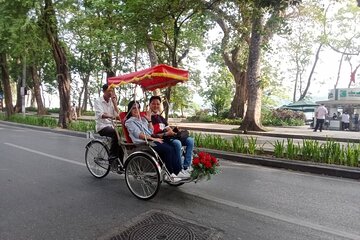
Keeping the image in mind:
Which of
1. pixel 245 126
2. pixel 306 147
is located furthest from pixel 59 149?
pixel 245 126

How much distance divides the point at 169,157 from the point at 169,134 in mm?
568

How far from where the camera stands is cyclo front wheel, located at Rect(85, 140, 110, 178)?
22.0ft

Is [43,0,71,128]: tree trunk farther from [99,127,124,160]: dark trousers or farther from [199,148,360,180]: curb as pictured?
[99,127,124,160]: dark trousers

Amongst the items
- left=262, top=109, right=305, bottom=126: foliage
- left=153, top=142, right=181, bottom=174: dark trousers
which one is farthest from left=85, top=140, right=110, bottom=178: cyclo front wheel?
left=262, top=109, right=305, bottom=126: foliage

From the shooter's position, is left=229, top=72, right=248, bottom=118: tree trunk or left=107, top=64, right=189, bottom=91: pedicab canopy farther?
left=229, top=72, right=248, bottom=118: tree trunk

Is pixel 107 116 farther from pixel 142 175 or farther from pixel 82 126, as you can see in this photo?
pixel 82 126

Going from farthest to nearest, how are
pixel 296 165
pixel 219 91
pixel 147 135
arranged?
pixel 219 91, pixel 296 165, pixel 147 135

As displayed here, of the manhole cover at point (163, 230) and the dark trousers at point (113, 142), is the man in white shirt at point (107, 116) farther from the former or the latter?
the manhole cover at point (163, 230)

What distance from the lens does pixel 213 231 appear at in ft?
13.4

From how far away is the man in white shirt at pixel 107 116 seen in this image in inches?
256

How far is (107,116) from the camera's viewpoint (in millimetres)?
6480

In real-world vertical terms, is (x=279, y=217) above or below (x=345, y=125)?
below

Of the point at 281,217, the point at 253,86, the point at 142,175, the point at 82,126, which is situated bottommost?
the point at 281,217

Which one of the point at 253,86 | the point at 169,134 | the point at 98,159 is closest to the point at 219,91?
the point at 253,86
